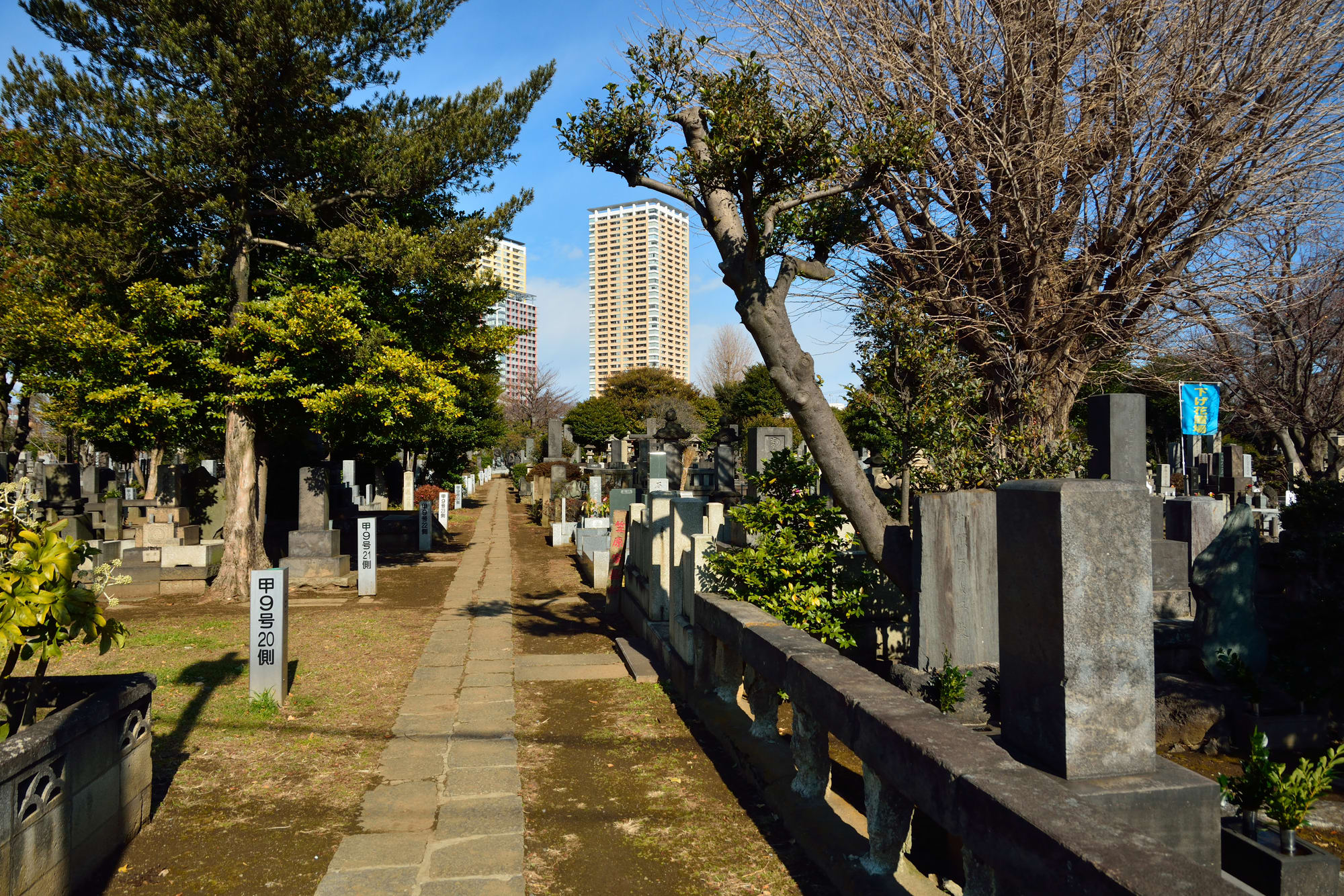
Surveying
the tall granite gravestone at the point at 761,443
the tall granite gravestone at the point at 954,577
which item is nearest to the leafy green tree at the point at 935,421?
the tall granite gravestone at the point at 954,577

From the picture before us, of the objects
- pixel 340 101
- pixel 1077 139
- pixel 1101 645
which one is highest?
pixel 340 101

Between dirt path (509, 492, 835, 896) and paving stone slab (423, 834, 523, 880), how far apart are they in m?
0.08

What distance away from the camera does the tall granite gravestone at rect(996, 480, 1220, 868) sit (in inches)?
92.8

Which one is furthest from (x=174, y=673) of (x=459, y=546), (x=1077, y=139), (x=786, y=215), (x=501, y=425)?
(x=501, y=425)

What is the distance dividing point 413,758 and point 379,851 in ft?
4.56

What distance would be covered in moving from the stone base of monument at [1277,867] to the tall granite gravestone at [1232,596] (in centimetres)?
292

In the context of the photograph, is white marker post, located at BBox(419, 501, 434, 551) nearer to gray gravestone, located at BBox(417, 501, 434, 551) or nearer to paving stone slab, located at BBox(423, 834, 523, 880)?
gray gravestone, located at BBox(417, 501, 434, 551)

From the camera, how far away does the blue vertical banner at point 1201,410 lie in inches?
439

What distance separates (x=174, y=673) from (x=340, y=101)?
329 inches

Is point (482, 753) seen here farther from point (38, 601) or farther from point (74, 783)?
point (38, 601)

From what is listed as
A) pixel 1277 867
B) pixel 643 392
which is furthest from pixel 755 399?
pixel 1277 867

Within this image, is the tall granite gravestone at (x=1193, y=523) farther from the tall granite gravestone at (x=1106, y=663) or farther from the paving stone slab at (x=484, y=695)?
the tall granite gravestone at (x=1106, y=663)

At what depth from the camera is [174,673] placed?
7.40m

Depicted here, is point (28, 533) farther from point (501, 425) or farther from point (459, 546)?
point (501, 425)
